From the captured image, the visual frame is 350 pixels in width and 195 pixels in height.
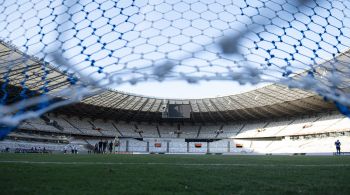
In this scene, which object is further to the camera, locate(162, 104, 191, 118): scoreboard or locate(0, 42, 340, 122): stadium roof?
locate(162, 104, 191, 118): scoreboard

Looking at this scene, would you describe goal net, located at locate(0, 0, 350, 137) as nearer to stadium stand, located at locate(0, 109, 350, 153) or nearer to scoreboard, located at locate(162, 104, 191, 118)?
stadium stand, located at locate(0, 109, 350, 153)

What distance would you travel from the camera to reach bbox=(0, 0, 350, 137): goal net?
4039 millimetres

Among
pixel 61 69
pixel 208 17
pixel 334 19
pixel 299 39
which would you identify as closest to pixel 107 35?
pixel 61 69

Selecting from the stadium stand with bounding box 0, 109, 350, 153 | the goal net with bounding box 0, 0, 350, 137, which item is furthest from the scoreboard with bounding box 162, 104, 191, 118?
the goal net with bounding box 0, 0, 350, 137

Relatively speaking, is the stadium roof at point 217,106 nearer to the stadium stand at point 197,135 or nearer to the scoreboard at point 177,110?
the scoreboard at point 177,110

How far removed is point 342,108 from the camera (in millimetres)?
3594

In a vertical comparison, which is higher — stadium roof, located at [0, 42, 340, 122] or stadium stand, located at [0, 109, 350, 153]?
stadium roof, located at [0, 42, 340, 122]

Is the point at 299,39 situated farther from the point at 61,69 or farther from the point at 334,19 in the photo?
the point at 61,69

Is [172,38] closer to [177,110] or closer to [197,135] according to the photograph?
[177,110]

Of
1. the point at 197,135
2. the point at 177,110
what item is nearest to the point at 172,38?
the point at 177,110

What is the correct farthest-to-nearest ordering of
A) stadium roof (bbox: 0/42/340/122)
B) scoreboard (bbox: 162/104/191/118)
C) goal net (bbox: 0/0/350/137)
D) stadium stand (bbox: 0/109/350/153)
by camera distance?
scoreboard (bbox: 162/104/191/118)
stadium roof (bbox: 0/42/340/122)
stadium stand (bbox: 0/109/350/153)
goal net (bbox: 0/0/350/137)

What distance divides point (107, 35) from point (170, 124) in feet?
157

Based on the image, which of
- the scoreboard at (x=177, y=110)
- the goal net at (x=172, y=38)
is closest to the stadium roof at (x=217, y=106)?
the scoreboard at (x=177, y=110)

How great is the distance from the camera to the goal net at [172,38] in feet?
13.3
